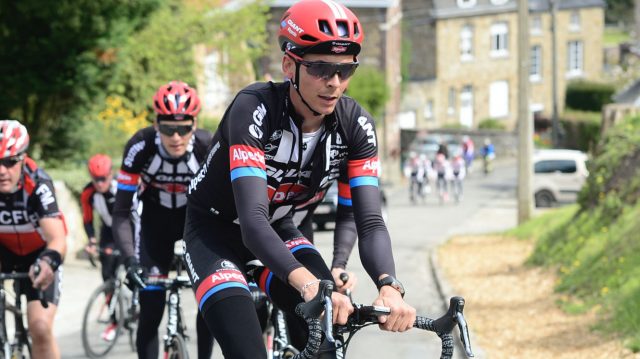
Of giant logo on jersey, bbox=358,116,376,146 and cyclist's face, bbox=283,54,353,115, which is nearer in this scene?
cyclist's face, bbox=283,54,353,115

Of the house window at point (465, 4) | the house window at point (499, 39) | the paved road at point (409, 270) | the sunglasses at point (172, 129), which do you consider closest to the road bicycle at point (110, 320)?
the paved road at point (409, 270)

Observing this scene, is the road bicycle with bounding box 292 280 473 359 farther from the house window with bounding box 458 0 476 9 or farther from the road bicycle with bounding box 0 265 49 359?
the house window with bounding box 458 0 476 9

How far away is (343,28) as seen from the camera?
15.8ft

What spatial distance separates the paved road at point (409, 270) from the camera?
1154 cm

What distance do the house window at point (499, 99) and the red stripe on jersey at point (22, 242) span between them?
74863 mm

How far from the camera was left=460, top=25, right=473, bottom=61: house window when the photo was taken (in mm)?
78750

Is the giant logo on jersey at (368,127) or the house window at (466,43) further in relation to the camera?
the house window at (466,43)

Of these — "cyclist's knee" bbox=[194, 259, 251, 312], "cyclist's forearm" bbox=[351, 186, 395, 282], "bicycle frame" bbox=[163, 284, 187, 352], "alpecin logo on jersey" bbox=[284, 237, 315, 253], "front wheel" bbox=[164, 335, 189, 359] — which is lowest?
"front wheel" bbox=[164, 335, 189, 359]

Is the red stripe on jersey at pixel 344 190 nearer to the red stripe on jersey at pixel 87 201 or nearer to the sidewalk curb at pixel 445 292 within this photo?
the sidewalk curb at pixel 445 292

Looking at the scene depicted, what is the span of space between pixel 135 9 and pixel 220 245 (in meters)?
19.1

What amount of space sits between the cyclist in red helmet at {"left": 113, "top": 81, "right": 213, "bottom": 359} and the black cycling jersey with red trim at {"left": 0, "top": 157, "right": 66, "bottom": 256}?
20.7 inches

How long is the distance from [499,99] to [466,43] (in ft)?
18.0

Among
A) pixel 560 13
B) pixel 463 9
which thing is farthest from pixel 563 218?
pixel 560 13

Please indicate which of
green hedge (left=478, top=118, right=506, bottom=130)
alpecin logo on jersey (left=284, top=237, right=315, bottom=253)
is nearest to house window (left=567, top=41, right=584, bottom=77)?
green hedge (left=478, top=118, right=506, bottom=130)
